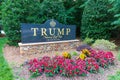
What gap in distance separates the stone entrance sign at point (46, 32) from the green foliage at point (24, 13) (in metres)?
1.24

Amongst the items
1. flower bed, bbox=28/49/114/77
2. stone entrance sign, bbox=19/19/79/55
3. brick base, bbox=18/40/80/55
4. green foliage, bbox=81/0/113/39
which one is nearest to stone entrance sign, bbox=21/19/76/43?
stone entrance sign, bbox=19/19/79/55

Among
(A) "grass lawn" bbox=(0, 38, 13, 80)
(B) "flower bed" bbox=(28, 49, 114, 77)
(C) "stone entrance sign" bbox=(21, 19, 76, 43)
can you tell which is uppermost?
(C) "stone entrance sign" bbox=(21, 19, 76, 43)

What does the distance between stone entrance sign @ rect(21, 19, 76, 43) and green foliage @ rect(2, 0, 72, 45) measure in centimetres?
124

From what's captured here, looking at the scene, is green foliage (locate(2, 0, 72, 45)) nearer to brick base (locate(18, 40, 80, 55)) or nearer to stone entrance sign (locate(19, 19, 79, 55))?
stone entrance sign (locate(19, 19, 79, 55))

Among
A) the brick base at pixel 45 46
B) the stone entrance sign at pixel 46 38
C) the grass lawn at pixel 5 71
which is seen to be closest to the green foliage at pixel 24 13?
the stone entrance sign at pixel 46 38

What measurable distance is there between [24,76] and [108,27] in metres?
5.02

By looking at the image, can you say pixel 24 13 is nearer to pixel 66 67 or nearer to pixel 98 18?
pixel 98 18

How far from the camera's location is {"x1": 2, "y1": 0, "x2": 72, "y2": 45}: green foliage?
8.25 metres

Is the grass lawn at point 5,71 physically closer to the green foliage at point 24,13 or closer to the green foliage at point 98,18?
the green foliage at point 24,13

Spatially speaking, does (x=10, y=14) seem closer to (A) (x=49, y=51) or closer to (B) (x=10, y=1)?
(B) (x=10, y=1)

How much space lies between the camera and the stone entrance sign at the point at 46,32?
7.09 meters

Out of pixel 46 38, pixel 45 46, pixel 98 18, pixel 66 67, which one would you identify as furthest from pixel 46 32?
pixel 66 67

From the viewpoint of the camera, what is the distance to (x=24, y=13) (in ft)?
27.8

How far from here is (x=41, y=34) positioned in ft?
24.1
